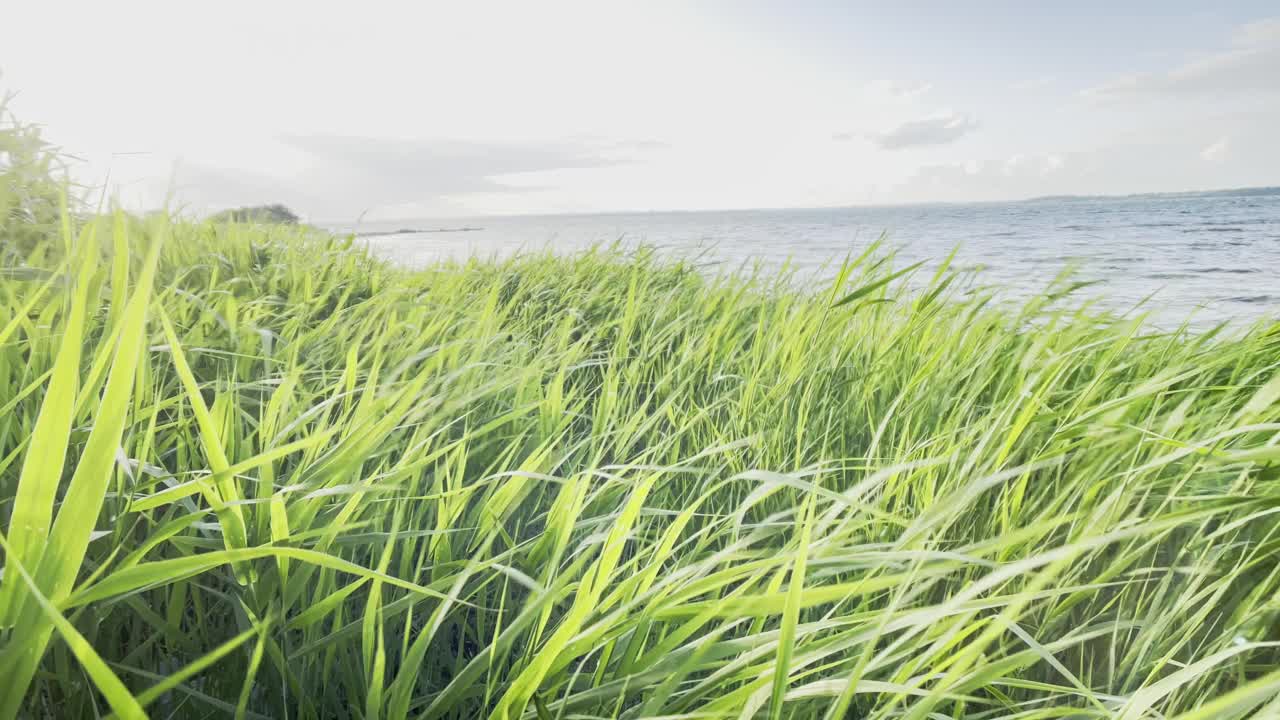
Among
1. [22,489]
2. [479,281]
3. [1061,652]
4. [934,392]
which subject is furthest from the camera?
[479,281]

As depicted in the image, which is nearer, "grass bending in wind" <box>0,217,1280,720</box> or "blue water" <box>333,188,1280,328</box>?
"grass bending in wind" <box>0,217,1280,720</box>

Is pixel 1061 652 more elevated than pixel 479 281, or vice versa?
pixel 479 281

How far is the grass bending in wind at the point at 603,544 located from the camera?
46cm

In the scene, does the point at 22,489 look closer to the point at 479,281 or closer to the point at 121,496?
the point at 121,496

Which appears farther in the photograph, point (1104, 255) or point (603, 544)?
point (1104, 255)

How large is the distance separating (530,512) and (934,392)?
0.79m

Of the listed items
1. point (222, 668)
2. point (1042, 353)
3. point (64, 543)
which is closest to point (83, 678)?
point (222, 668)

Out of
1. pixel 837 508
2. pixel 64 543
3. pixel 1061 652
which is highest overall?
pixel 64 543

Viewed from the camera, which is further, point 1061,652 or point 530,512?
point 530,512

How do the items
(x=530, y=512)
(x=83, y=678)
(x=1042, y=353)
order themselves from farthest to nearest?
1. (x=1042, y=353)
2. (x=530, y=512)
3. (x=83, y=678)

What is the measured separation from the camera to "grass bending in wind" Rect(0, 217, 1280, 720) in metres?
0.46

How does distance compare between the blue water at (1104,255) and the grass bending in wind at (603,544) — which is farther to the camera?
the blue water at (1104,255)

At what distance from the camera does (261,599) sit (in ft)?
1.90

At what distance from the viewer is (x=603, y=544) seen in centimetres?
94
